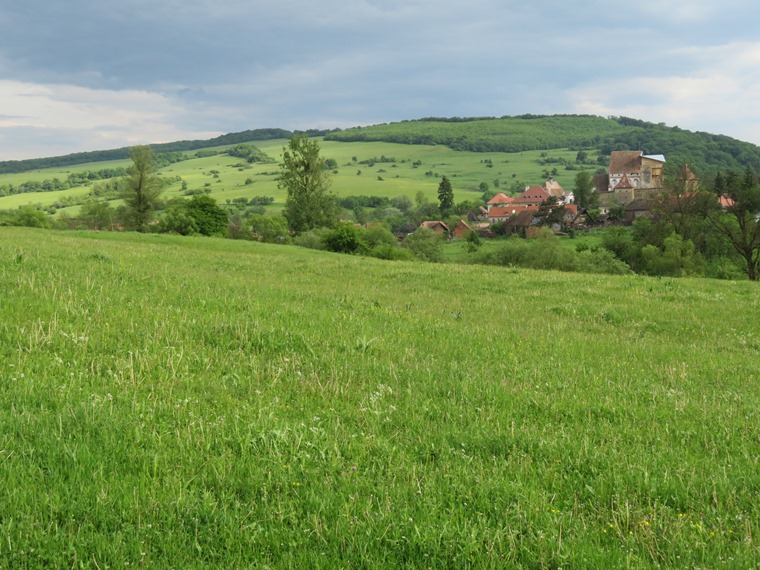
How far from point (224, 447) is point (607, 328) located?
1219 cm

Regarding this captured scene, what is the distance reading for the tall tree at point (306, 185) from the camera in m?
82.4

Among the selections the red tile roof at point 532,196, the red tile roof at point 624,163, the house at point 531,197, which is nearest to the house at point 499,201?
the house at point 531,197

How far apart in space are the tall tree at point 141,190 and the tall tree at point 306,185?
64.9ft

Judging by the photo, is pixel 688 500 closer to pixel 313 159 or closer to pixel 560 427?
pixel 560 427

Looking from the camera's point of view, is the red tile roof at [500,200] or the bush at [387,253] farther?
the red tile roof at [500,200]

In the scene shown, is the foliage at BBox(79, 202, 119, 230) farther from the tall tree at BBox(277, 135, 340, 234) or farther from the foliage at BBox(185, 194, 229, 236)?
the tall tree at BBox(277, 135, 340, 234)

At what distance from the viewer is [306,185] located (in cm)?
8425

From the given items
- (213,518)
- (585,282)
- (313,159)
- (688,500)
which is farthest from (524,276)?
(313,159)

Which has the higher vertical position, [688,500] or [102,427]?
[102,427]

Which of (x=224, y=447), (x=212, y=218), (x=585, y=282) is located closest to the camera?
(x=224, y=447)

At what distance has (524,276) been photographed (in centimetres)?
2492

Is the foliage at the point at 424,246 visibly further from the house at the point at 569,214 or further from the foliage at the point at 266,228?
the house at the point at 569,214

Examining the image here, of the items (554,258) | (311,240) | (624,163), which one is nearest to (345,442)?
(311,240)

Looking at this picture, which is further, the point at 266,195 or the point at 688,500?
the point at 266,195
